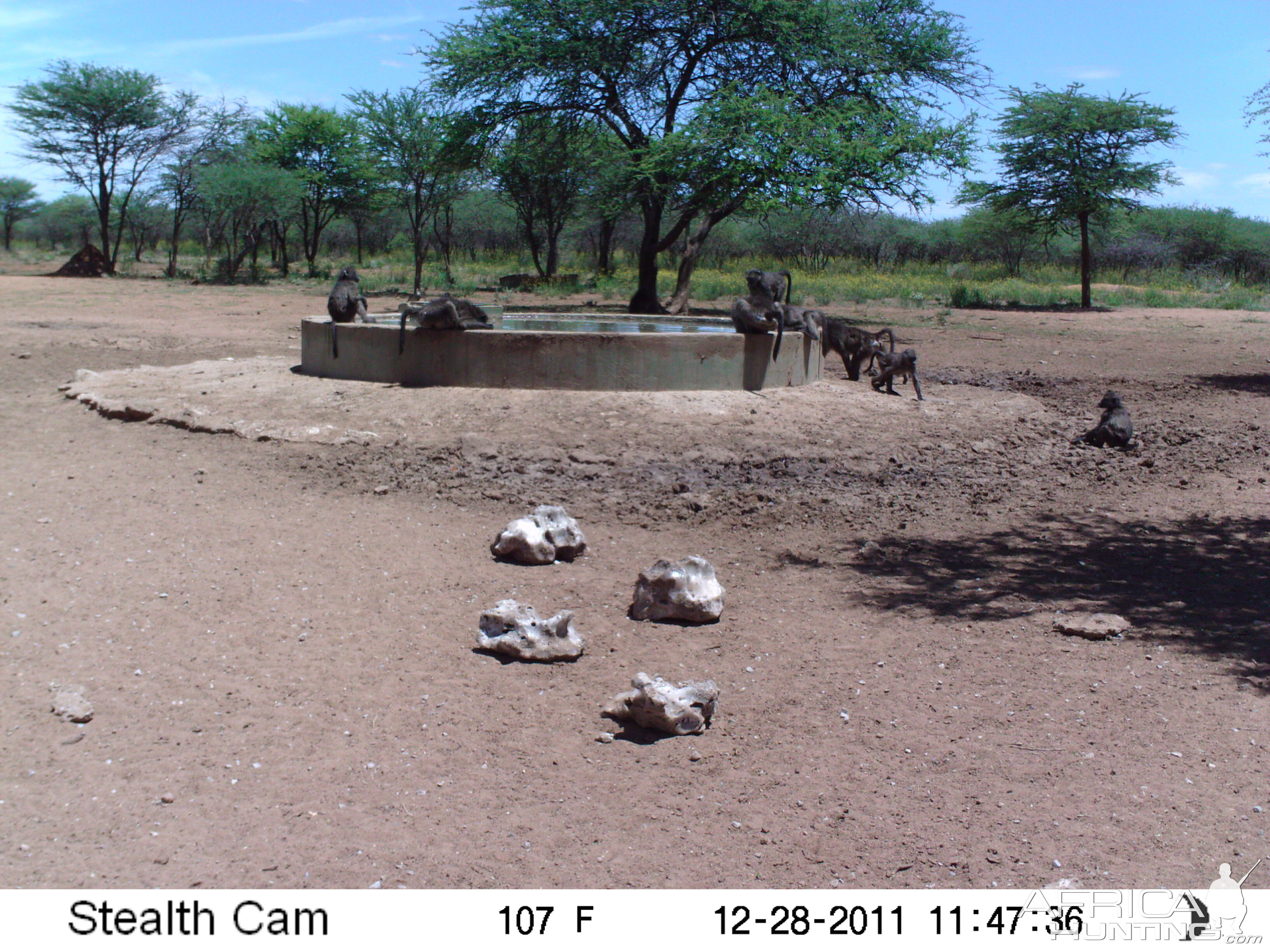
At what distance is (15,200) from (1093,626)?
2393 inches

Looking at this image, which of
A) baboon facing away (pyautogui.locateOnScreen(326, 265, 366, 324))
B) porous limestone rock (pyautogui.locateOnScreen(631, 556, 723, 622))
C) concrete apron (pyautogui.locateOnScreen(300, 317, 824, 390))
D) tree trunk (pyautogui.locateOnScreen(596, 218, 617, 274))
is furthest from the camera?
tree trunk (pyautogui.locateOnScreen(596, 218, 617, 274))

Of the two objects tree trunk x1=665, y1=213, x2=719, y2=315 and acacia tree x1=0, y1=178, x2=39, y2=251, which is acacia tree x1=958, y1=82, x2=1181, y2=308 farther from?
acacia tree x1=0, y1=178, x2=39, y2=251

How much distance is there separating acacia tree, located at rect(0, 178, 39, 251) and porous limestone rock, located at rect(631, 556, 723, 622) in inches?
2234

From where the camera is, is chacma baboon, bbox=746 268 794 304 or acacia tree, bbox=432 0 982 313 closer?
chacma baboon, bbox=746 268 794 304

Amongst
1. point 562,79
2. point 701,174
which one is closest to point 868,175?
point 701,174

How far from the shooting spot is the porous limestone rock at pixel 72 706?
151 inches

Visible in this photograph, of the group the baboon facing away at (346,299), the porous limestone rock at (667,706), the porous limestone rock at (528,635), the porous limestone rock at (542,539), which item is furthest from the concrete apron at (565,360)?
the porous limestone rock at (667,706)

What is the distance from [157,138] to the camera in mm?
35875

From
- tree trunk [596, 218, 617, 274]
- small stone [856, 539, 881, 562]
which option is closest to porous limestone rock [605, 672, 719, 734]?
small stone [856, 539, 881, 562]

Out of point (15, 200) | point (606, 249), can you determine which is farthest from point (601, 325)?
point (15, 200)

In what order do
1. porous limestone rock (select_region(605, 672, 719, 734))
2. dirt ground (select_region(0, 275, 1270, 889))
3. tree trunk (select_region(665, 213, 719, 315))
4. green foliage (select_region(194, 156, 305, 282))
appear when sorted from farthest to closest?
green foliage (select_region(194, 156, 305, 282)), tree trunk (select_region(665, 213, 719, 315)), porous limestone rock (select_region(605, 672, 719, 734)), dirt ground (select_region(0, 275, 1270, 889))

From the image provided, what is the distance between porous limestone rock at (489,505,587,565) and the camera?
6012 millimetres

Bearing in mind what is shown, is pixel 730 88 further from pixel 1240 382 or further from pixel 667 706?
pixel 667 706

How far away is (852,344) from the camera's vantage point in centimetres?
1169
